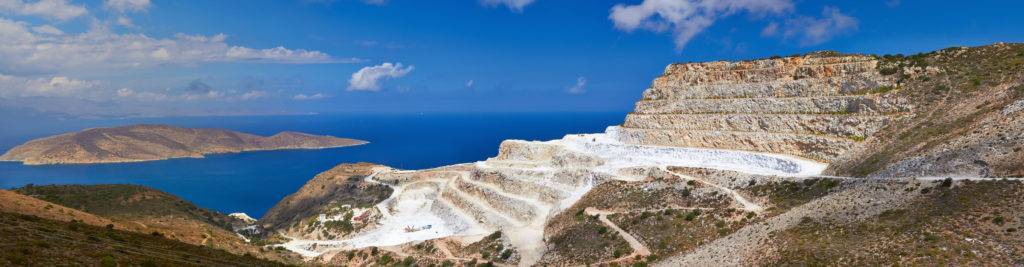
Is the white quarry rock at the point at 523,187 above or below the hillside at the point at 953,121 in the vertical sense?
below

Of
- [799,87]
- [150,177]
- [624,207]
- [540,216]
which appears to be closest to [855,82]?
[799,87]

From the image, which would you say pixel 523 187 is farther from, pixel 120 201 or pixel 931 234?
pixel 120 201

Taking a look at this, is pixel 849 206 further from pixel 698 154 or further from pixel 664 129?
pixel 664 129

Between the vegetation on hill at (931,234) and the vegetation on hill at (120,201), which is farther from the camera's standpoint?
the vegetation on hill at (120,201)

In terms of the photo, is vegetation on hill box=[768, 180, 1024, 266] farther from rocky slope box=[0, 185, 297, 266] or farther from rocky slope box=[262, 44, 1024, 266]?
rocky slope box=[0, 185, 297, 266]

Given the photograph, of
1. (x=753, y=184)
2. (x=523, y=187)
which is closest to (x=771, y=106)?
(x=753, y=184)

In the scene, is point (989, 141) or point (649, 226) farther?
point (649, 226)

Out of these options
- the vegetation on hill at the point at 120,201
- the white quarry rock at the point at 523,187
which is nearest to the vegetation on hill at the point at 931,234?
the white quarry rock at the point at 523,187

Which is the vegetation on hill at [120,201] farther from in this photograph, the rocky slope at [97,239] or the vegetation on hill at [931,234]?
the vegetation on hill at [931,234]
